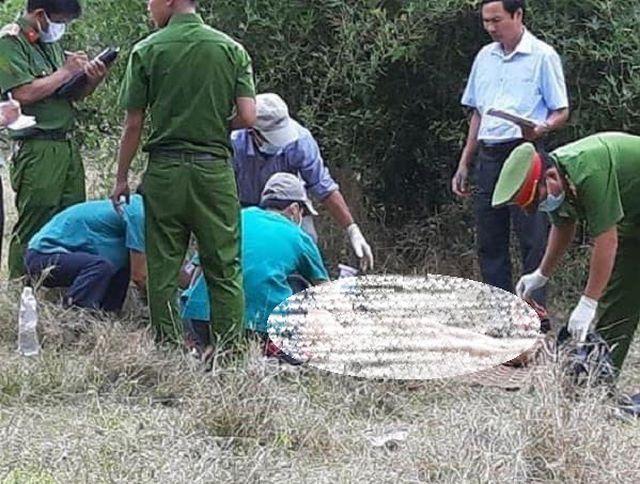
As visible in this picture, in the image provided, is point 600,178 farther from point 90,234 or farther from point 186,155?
point 90,234

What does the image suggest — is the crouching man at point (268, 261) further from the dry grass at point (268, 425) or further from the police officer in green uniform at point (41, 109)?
the police officer in green uniform at point (41, 109)

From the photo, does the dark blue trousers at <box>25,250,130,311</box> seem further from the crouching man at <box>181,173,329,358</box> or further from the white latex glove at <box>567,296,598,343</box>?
the white latex glove at <box>567,296,598,343</box>

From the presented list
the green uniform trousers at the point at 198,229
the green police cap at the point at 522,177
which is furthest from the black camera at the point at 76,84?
the green police cap at the point at 522,177

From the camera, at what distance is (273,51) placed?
23.3ft

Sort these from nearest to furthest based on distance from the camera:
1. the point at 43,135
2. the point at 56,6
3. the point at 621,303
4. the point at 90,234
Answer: the point at 621,303, the point at 90,234, the point at 56,6, the point at 43,135

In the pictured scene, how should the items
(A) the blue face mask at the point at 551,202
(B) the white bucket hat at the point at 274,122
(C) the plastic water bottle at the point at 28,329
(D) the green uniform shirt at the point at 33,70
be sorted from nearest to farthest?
(A) the blue face mask at the point at 551,202 → (C) the plastic water bottle at the point at 28,329 → (B) the white bucket hat at the point at 274,122 → (D) the green uniform shirt at the point at 33,70


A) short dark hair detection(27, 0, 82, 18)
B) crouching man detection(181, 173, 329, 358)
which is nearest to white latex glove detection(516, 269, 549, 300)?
crouching man detection(181, 173, 329, 358)

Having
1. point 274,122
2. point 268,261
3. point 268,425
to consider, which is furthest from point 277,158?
point 268,425

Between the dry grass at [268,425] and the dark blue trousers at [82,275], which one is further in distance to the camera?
the dark blue trousers at [82,275]

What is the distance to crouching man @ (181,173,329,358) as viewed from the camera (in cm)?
533

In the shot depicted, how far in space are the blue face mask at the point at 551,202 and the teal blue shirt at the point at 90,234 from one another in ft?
7.16

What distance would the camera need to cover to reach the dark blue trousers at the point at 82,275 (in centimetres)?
582

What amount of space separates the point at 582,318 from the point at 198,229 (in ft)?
5.43

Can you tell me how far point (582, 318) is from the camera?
471cm
